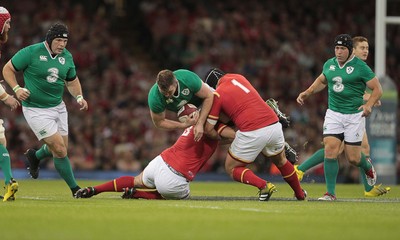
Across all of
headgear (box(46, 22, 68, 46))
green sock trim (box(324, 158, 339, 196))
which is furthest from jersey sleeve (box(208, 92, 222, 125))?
headgear (box(46, 22, 68, 46))

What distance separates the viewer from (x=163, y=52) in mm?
26734

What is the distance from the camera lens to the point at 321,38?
26797mm

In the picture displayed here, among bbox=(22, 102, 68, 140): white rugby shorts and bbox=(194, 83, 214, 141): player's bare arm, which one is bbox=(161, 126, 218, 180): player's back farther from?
bbox=(22, 102, 68, 140): white rugby shorts

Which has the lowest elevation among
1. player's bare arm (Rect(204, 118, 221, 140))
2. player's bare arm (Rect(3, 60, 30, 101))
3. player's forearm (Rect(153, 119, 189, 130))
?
player's bare arm (Rect(204, 118, 221, 140))

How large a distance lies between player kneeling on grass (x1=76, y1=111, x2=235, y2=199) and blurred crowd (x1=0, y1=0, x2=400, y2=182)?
10.0 meters

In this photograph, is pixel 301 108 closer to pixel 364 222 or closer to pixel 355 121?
pixel 355 121

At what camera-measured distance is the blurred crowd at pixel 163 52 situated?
22.8m

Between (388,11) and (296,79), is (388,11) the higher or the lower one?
Result: the higher one

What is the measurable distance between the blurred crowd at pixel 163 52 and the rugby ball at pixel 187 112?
1039 centimetres

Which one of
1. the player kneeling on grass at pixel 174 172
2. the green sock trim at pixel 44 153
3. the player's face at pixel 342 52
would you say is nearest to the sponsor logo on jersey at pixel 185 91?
the player kneeling on grass at pixel 174 172

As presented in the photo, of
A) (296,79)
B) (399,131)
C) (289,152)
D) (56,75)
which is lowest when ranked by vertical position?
(399,131)

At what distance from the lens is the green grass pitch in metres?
7.83

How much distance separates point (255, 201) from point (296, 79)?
44.2ft

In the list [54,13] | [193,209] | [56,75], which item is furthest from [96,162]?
[193,209]
